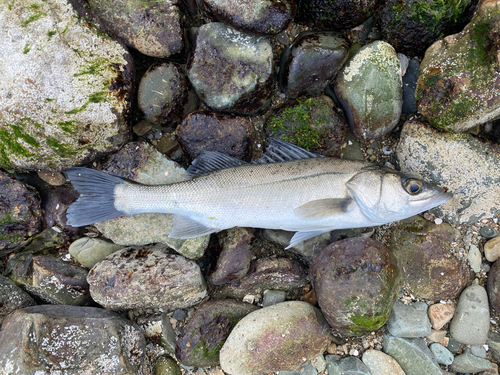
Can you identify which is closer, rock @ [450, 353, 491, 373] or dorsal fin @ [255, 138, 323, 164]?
dorsal fin @ [255, 138, 323, 164]

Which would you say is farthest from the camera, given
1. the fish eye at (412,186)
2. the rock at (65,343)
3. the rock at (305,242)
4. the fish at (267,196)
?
the rock at (305,242)

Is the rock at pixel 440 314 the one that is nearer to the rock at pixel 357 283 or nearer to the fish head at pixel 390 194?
the rock at pixel 357 283

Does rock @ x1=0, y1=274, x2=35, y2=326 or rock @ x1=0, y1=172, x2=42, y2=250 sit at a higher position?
rock @ x1=0, y1=172, x2=42, y2=250

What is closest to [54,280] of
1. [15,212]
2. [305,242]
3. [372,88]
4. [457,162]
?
[15,212]

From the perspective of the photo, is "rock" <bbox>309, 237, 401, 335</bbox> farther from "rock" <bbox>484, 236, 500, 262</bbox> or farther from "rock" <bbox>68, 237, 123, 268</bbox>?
"rock" <bbox>68, 237, 123, 268</bbox>

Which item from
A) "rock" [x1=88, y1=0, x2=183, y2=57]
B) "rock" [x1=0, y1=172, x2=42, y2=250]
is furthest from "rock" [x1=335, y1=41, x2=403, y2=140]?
"rock" [x1=0, y1=172, x2=42, y2=250]

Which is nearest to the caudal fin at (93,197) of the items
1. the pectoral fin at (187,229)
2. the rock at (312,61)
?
the pectoral fin at (187,229)
